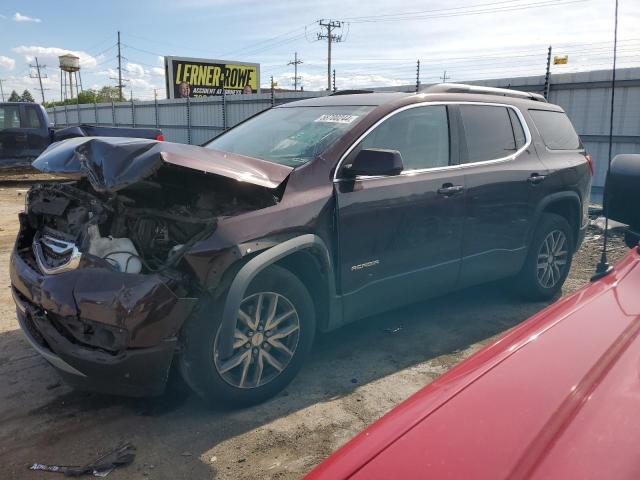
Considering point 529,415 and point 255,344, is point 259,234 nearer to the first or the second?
point 255,344

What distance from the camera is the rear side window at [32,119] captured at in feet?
45.9

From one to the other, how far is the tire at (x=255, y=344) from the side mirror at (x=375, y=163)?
81cm

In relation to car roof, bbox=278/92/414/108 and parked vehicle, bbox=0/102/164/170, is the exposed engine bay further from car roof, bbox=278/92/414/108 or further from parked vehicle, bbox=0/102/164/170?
parked vehicle, bbox=0/102/164/170

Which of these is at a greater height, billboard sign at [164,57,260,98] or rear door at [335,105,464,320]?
billboard sign at [164,57,260,98]

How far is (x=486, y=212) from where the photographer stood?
4398 mm

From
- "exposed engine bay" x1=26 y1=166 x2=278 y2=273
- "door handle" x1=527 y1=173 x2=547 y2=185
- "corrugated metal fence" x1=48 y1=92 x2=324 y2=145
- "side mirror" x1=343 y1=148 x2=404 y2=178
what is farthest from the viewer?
"corrugated metal fence" x1=48 y1=92 x2=324 y2=145

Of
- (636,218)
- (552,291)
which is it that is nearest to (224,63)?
(552,291)

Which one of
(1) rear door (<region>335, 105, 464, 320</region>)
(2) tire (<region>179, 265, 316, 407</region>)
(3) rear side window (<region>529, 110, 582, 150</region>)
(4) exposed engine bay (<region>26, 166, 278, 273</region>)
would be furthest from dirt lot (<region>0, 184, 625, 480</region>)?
(3) rear side window (<region>529, 110, 582, 150</region>)

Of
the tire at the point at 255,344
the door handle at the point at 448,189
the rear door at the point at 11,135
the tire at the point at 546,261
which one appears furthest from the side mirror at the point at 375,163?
the rear door at the point at 11,135

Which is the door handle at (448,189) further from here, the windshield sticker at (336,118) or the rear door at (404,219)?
the windshield sticker at (336,118)

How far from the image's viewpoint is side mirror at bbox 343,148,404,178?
342 cm

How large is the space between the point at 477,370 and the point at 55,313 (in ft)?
7.45

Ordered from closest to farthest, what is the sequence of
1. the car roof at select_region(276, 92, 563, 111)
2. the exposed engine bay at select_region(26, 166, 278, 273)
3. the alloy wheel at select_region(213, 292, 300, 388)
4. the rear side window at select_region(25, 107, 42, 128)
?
the exposed engine bay at select_region(26, 166, 278, 273) → the alloy wheel at select_region(213, 292, 300, 388) → the car roof at select_region(276, 92, 563, 111) → the rear side window at select_region(25, 107, 42, 128)

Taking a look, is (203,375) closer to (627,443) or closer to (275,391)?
(275,391)
